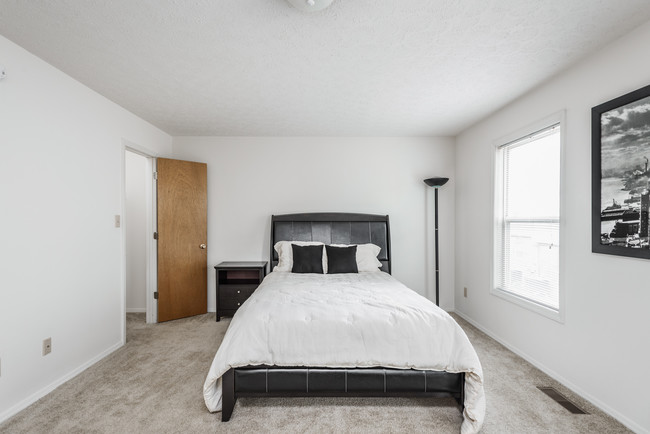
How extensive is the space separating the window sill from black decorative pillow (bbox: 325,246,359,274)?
1.61 metres

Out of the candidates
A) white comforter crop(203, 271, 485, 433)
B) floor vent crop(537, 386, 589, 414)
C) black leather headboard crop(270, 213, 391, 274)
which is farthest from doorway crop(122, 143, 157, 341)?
floor vent crop(537, 386, 589, 414)

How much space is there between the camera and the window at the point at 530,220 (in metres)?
2.63

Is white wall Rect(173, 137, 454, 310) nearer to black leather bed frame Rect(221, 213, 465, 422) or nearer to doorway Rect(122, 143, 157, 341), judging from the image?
doorway Rect(122, 143, 157, 341)

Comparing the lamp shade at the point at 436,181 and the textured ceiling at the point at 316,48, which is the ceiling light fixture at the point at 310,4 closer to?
the textured ceiling at the point at 316,48

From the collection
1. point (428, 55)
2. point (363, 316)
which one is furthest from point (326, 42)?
point (363, 316)

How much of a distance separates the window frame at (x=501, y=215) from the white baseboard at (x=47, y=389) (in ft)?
13.6

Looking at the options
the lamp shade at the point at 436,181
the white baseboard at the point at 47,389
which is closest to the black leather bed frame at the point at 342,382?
the white baseboard at the point at 47,389

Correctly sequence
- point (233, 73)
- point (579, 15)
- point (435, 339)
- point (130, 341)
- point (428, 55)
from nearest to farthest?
point (579, 15) → point (435, 339) → point (428, 55) → point (233, 73) → point (130, 341)

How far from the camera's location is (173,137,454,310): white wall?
4.35 meters

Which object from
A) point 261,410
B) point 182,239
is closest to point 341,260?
point 261,410

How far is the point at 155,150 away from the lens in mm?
3861

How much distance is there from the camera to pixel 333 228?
421 cm

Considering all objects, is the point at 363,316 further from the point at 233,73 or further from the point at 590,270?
the point at 233,73

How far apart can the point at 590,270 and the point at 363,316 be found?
1.75 meters
